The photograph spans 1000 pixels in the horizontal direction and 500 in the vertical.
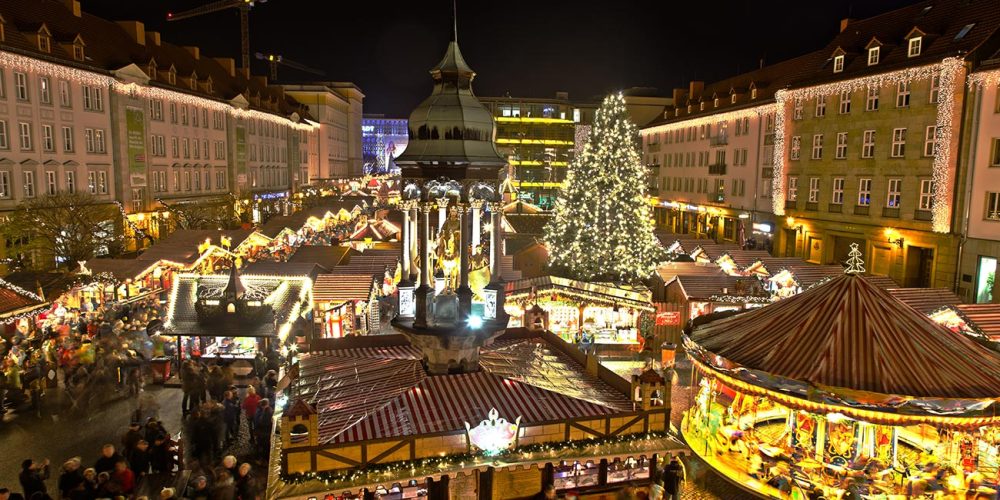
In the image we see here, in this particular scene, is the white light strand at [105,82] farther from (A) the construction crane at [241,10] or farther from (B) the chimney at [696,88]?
(A) the construction crane at [241,10]

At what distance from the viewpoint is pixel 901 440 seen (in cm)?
1291

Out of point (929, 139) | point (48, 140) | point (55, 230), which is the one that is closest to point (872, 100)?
point (929, 139)

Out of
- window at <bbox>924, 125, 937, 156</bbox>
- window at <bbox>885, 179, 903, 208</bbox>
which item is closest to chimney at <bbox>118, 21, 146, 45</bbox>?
window at <bbox>885, 179, 903, 208</bbox>

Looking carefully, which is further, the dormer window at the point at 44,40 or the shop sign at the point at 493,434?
the dormer window at the point at 44,40

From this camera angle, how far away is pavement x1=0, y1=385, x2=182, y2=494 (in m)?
12.6

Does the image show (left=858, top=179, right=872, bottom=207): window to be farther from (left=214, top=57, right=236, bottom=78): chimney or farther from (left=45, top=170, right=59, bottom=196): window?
(left=214, top=57, right=236, bottom=78): chimney

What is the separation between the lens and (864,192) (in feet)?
108

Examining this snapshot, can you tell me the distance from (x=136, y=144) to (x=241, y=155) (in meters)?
15.6

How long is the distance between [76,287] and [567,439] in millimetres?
18079

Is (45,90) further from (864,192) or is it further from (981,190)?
(981,190)

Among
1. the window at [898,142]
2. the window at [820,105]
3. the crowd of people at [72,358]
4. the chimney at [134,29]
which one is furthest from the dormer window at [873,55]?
the chimney at [134,29]

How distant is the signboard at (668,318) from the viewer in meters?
21.0

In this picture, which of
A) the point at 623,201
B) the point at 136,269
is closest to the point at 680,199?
the point at 623,201

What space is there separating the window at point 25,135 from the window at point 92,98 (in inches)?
169
